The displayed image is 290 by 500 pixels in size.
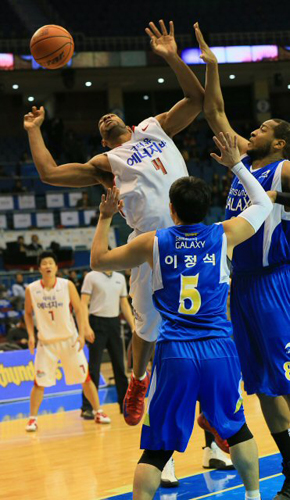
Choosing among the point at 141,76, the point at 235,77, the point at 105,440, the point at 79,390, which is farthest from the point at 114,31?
the point at 105,440

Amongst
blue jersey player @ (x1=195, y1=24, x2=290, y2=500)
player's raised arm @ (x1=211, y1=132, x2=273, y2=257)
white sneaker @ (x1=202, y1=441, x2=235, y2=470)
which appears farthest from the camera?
white sneaker @ (x1=202, y1=441, x2=235, y2=470)

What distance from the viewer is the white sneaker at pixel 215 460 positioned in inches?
220

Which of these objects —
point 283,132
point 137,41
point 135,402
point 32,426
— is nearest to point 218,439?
point 135,402

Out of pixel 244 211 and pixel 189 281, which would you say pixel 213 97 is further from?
pixel 189 281

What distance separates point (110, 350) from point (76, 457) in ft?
9.96

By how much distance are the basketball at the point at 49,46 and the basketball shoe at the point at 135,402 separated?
2.40 m

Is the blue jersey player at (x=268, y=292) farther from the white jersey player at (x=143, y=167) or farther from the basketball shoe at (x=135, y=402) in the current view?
the basketball shoe at (x=135, y=402)

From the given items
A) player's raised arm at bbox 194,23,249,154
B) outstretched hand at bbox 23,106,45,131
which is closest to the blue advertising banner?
outstretched hand at bbox 23,106,45,131

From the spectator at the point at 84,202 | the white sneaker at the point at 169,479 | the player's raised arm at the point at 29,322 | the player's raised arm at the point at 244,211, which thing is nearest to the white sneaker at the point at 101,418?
the player's raised arm at the point at 29,322

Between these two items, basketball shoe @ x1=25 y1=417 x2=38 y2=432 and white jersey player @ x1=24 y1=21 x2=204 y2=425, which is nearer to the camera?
white jersey player @ x1=24 y1=21 x2=204 y2=425

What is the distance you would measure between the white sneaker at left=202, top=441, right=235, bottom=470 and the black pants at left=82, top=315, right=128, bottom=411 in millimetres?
3721

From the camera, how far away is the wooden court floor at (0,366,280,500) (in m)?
5.39

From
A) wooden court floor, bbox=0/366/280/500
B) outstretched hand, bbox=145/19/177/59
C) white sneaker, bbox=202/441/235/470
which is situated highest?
outstretched hand, bbox=145/19/177/59

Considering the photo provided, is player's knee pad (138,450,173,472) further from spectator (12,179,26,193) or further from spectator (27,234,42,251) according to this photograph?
spectator (12,179,26,193)
